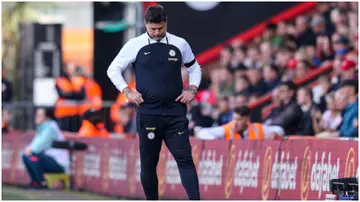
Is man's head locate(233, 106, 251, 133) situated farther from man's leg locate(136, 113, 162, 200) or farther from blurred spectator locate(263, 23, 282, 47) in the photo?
blurred spectator locate(263, 23, 282, 47)

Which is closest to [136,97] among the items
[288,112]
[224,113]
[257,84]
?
[288,112]

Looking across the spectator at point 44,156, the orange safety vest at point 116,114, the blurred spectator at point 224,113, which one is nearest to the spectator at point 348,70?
the blurred spectator at point 224,113

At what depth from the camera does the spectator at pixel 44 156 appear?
19875 millimetres

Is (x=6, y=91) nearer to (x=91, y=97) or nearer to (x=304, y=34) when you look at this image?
(x=91, y=97)

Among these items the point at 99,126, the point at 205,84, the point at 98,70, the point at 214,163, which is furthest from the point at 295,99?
the point at 98,70

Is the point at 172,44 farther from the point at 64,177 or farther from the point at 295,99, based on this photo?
the point at 64,177

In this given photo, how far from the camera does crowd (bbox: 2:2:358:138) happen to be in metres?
16.6

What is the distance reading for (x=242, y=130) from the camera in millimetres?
15953

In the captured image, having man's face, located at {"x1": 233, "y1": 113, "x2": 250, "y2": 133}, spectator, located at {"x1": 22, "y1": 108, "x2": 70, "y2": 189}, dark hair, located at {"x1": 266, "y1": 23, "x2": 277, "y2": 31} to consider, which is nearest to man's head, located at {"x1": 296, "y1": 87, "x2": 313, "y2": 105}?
man's face, located at {"x1": 233, "y1": 113, "x2": 250, "y2": 133}

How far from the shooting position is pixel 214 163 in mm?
16031

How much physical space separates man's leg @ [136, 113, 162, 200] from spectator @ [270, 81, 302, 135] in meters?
5.14

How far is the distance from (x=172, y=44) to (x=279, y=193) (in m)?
3.77

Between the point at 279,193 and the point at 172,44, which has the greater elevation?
the point at 172,44

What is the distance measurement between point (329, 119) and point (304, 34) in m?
5.62
